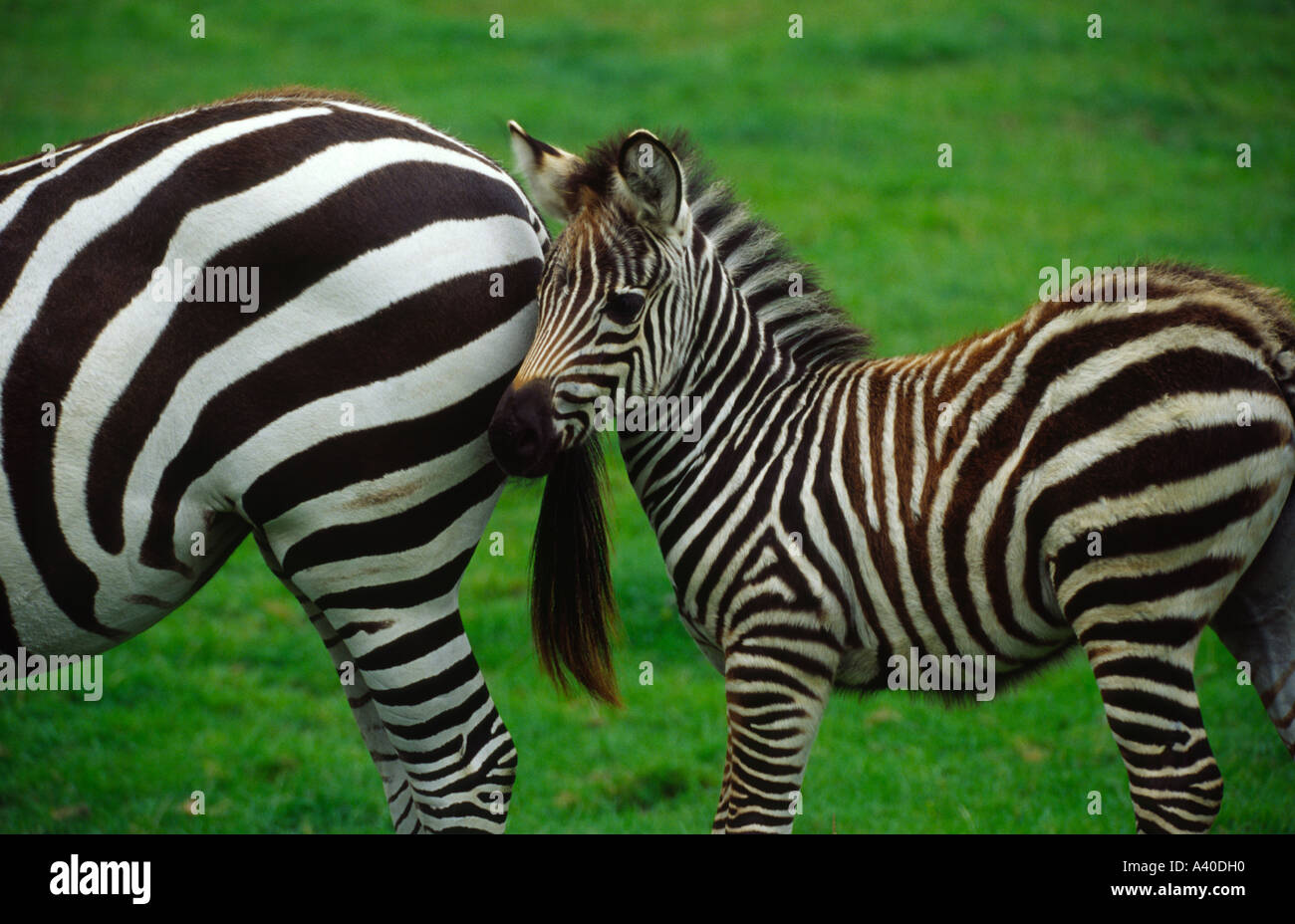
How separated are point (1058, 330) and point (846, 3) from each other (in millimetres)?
17604

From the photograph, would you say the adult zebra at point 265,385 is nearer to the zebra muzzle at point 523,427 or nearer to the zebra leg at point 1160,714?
the zebra muzzle at point 523,427

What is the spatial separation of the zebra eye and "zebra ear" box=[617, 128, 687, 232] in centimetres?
32

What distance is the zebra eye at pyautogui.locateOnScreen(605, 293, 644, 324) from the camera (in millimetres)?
4418

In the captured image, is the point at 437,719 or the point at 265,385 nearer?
the point at 265,385

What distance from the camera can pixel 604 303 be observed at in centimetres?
439

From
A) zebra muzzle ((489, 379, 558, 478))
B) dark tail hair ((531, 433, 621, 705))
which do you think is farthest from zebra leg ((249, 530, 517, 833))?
zebra muzzle ((489, 379, 558, 478))

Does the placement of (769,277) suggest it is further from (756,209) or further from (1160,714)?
(756,209)

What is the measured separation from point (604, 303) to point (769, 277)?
0.98m

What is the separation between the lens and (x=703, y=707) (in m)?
8.07

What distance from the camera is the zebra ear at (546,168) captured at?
4.81m

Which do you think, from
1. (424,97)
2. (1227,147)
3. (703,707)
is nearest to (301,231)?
(703,707)

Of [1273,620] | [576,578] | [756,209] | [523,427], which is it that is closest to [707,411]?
[576,578]

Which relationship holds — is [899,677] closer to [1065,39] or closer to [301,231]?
[301,231]

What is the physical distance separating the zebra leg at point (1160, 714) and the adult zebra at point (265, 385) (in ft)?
7.15
